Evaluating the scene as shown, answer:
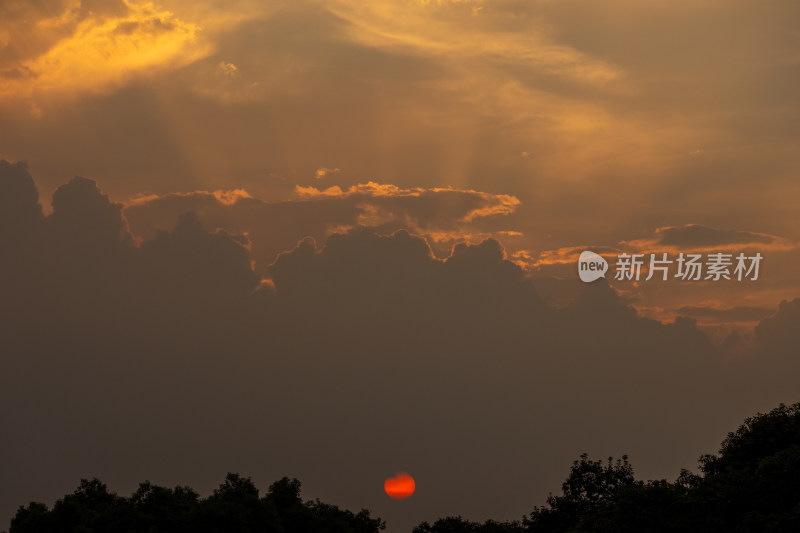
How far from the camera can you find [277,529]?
169ft

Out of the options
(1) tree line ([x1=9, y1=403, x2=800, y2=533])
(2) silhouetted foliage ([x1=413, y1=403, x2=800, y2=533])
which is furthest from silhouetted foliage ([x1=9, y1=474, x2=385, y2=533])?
(2) silhouetted foliage ([x1=413, y1=403, x2=800, y2=533])

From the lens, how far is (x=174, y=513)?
5059 centimetres

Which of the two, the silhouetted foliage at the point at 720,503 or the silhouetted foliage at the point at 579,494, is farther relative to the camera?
the silhouetted foliage at the point at 579,494

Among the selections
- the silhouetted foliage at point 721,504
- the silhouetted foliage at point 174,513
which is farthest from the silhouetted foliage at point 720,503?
the silhouetted foliage at point 174,513

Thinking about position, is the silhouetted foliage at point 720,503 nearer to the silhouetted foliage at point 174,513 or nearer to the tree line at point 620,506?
the tree line at point 620,506

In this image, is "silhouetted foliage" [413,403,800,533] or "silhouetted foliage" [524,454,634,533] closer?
"silhouetted foliage" [413,403,800,533]

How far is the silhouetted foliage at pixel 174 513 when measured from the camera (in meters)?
48.4

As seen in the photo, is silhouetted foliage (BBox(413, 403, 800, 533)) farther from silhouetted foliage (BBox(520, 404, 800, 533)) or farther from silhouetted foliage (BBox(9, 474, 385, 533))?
silhouetted foliage (BBox(9, 474, 385, 533))

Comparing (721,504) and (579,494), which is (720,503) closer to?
(721,504)

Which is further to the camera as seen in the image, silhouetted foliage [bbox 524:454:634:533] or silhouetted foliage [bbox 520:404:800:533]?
silhouetted foliage [bbox 524:454:634:533]

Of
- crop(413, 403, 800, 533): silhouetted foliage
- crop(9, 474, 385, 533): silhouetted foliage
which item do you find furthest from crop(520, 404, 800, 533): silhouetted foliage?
crop(9, 474, 385, 533): silhouetted foliage

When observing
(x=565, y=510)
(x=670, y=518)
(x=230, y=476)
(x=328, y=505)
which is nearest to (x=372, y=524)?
(x=328, y=505)

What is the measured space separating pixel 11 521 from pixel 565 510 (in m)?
39.7

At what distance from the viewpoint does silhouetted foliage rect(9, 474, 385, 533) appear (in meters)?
48.4
